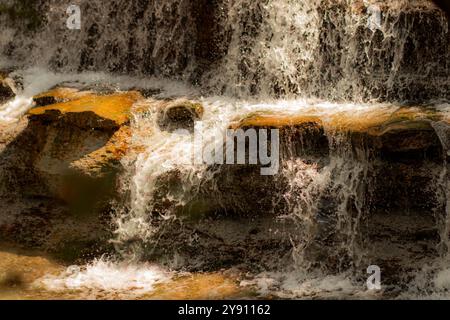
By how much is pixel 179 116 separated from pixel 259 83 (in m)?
1.43

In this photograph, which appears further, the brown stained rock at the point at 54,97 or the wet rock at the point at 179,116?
the brown stained rock at the point at 54,97

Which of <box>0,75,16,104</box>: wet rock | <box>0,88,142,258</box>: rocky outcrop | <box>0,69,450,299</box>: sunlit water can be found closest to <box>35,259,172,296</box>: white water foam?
<box>0,69,450,299</box>: sunlit water

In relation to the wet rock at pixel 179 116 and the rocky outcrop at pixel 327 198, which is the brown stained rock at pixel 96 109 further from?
the rocky outcrop at pixel 327 198

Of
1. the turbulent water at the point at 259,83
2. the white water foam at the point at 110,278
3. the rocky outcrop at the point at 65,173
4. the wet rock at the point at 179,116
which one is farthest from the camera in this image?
the wet rock at the point at 179,116

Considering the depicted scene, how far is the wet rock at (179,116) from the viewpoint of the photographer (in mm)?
7938

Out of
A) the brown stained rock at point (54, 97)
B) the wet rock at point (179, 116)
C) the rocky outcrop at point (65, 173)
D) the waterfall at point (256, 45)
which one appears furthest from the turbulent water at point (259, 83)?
the brown stained rock at point (54, 97)

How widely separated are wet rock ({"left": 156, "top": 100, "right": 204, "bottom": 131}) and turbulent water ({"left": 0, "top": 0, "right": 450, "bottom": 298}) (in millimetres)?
141

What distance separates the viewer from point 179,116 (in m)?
8.00

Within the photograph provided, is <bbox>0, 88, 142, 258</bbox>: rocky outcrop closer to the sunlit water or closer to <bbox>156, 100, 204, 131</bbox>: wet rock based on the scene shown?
the sunlit water

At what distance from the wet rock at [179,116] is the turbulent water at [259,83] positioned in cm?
14

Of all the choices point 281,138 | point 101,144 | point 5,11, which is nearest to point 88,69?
point 5,11

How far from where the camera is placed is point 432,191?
259 inches

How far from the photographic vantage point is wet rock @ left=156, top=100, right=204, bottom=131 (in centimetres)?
794

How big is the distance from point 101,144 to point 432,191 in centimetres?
368
